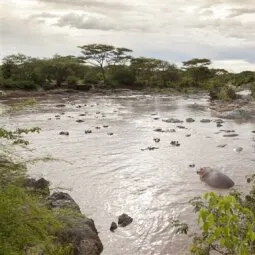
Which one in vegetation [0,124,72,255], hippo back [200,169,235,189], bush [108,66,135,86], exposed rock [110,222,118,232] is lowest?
exposed rock [110,222,118,232]

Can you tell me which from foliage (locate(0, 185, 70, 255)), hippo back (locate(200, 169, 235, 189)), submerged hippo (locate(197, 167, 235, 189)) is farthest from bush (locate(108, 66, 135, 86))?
foliage (locate(0, 185, 70, 255))

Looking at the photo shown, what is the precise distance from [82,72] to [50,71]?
910 cm

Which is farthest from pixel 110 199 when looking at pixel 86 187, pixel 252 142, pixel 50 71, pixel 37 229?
pixel 50 71

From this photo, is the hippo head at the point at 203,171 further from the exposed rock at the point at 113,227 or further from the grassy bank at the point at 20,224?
the grassy bank at the point at 20,224

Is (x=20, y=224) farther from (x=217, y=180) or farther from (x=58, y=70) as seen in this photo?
(x=58, y=70)

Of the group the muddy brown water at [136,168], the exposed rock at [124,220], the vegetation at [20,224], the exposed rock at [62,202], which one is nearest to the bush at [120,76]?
the muddy brown water at [136,168]

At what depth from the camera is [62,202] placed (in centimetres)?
962

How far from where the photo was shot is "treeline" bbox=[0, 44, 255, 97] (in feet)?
195

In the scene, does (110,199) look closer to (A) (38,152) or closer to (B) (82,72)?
(A) (38,152)

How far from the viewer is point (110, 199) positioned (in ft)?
37.7

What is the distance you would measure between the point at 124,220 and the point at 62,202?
5.57ft

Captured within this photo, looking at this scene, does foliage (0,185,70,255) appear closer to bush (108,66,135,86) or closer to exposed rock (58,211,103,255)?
exposed rock (58,211,103,255)

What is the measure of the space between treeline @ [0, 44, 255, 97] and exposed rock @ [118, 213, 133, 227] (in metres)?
48.3

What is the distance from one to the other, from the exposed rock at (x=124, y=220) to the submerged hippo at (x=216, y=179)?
3942 mm
